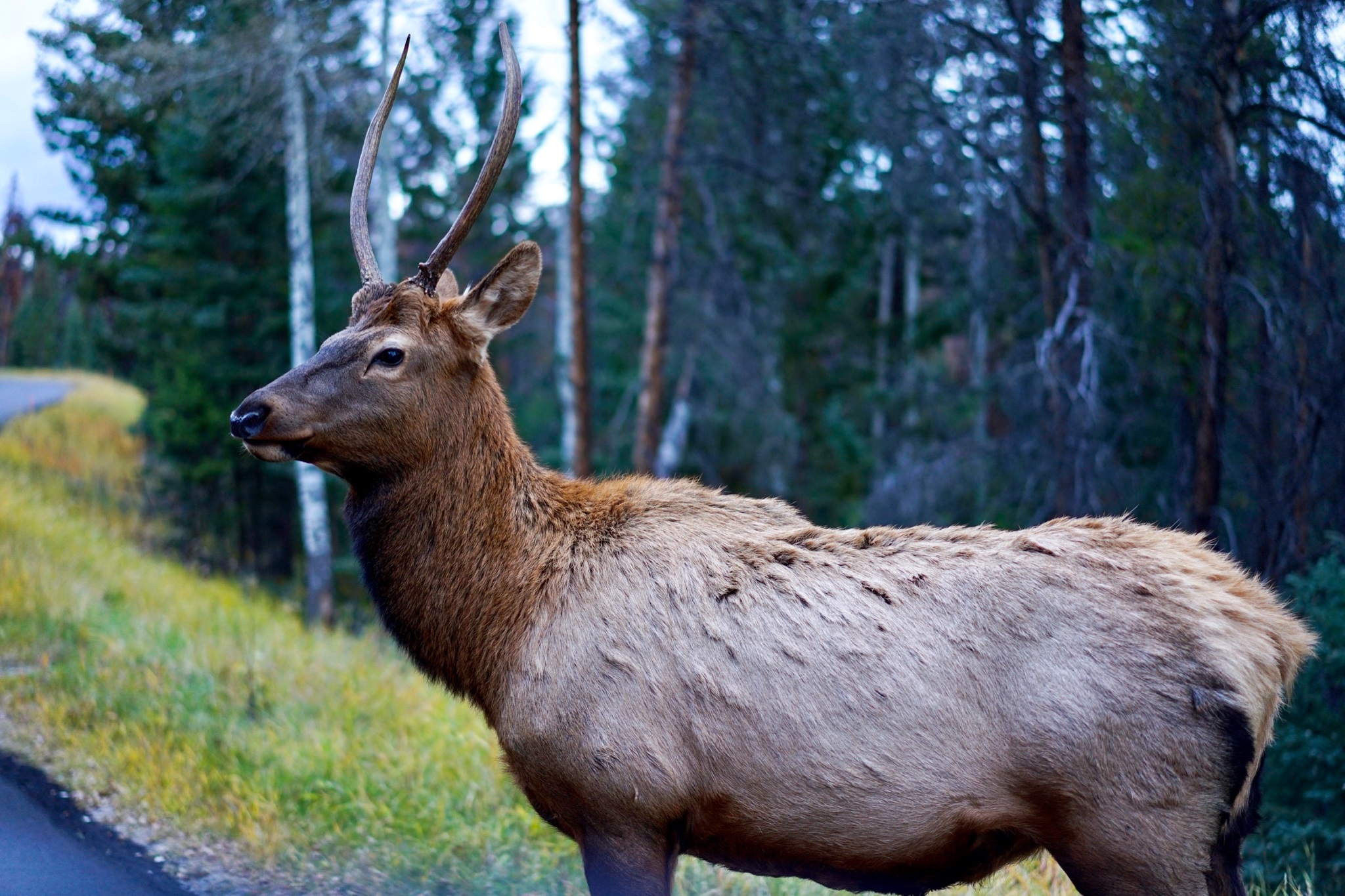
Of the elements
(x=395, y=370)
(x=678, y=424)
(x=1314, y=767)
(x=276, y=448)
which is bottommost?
(x=1314, y=767)

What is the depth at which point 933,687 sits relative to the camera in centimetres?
316

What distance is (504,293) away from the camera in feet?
13.2

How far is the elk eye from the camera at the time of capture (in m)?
3.90

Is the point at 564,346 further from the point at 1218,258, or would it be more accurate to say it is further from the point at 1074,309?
the point at 1218,258

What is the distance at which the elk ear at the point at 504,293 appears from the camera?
12.9 ft

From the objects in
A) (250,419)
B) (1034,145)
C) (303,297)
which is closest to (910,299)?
(1034,145)

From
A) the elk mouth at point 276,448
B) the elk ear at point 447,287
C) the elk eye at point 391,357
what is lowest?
the elk mouth at point 276,448

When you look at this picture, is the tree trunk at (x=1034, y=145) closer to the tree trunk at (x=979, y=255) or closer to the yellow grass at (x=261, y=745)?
the tree trunk at (x=979, y=255)

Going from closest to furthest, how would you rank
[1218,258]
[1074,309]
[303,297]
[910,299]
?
1. [1218,258]
2. [1074,309]
3. [303,297]
4. [910,299]

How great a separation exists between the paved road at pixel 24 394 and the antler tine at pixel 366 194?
1157 centimetres

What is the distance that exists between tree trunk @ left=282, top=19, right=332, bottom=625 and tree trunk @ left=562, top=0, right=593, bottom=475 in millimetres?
3922

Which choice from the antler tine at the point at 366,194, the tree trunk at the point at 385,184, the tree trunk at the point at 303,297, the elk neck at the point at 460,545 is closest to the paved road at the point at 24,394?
the tree trunk at the point at 303,297

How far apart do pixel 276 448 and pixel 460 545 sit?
771 millimetres

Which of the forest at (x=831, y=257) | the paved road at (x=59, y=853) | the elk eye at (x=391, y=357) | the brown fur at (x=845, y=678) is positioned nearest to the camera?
the brown fur at (x=845, y=678)
